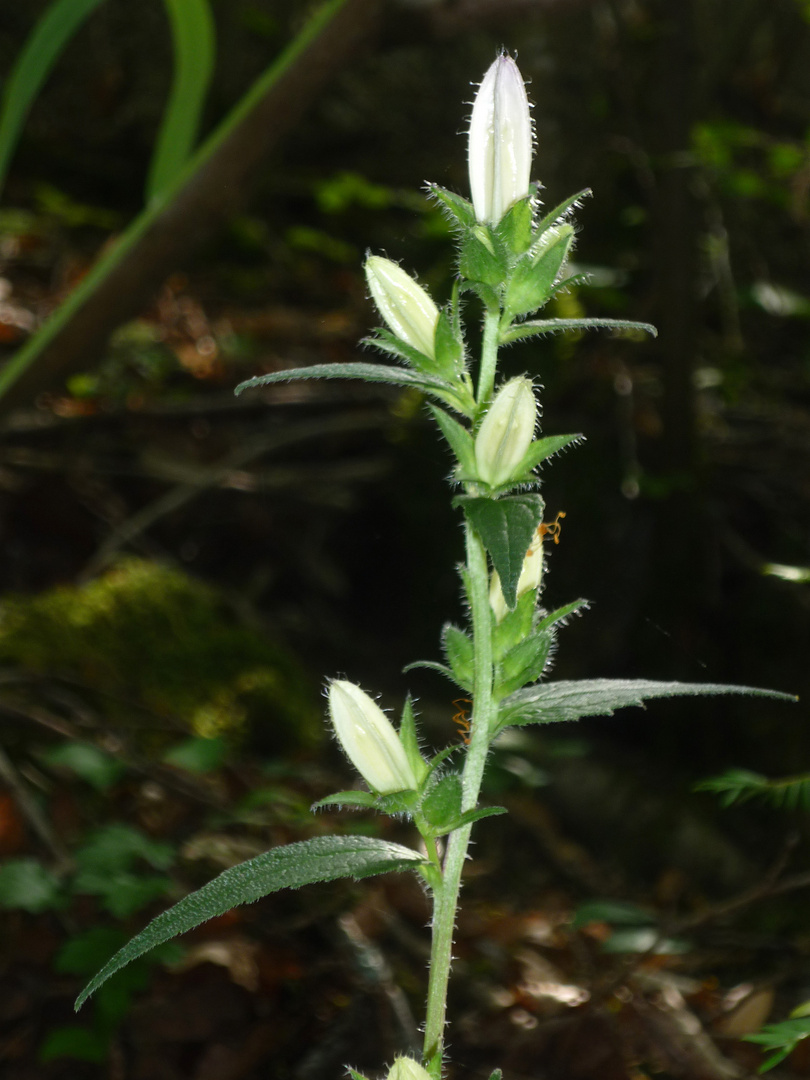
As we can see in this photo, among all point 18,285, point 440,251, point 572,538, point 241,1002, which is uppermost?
point 18,285

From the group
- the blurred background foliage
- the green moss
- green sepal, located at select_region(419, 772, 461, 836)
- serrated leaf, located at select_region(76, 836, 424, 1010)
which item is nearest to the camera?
serrated leaf, located at select_region(76, 836, 424, 1010)

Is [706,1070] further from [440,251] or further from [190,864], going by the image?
[440,251]

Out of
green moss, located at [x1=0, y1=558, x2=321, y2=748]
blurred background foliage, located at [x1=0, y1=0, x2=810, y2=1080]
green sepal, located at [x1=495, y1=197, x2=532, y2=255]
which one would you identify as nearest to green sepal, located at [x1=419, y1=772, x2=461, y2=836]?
green sepal, located at [x1=495, y1=197, x2=532, y2=255]

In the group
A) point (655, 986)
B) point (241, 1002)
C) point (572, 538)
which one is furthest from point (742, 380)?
point (241, 1002)

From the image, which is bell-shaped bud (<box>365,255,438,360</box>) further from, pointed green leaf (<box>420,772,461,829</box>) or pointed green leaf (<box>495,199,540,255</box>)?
pointed green leaf (<box>420,772,461,829</box>)

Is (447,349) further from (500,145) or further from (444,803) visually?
(444,803)

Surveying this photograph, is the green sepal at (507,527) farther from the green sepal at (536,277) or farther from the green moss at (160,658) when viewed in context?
the green moss at (160,658)
